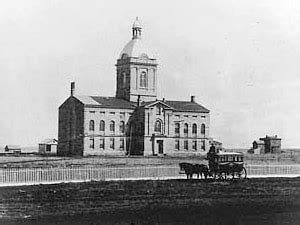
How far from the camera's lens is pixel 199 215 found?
17312mm

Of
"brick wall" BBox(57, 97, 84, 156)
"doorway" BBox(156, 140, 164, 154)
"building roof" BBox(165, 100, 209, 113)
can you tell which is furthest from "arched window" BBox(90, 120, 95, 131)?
"building roof" BBox(165, 100, 209, 113)

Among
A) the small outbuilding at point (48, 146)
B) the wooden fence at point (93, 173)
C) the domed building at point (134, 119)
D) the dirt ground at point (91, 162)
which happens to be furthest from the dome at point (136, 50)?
the wooden fence at point (93, 173)

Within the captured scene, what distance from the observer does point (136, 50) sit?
6438cm

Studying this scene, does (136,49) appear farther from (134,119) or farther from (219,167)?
(219,167)

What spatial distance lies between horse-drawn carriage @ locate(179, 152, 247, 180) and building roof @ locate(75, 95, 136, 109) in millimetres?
32637

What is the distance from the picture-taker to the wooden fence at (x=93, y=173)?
24984 mm

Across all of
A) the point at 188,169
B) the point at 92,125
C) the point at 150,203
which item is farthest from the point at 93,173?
the point at 92,125

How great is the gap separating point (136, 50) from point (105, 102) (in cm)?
712

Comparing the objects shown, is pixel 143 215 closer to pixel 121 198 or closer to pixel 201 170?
pixel 121 198

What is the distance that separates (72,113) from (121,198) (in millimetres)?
43211

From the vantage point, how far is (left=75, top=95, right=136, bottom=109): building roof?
199 feet

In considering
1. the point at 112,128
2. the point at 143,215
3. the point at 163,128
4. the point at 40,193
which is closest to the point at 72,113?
the point at 112,128

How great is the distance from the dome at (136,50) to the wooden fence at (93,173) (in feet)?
114

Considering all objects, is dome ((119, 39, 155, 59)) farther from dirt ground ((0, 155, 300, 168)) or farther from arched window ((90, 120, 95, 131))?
dirt ground ((0, 155, 300, 168))
